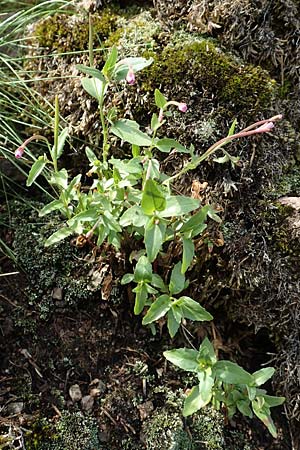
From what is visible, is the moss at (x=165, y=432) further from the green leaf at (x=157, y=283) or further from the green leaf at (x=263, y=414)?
the green leaf at (x=157, y=283)

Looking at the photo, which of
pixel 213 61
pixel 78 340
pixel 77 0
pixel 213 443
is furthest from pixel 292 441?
pixel 77 0

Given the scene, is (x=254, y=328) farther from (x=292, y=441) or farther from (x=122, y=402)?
(x=122, y=402)

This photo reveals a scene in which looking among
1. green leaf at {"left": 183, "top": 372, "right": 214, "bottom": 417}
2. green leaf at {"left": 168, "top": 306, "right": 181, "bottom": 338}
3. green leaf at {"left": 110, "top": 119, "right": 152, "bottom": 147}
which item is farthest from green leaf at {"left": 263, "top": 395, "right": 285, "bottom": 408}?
green leaf at {"left": 110, "top": 119, "right": 152, "bottom": 147}

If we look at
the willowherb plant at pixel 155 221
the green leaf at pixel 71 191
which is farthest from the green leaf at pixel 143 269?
the green leaf at pixel 71 191

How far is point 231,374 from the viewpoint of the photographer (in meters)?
1.18

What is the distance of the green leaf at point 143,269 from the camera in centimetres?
122

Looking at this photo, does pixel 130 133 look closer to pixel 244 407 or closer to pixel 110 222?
pixel 110 222

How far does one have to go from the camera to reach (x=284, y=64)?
1.64 metres

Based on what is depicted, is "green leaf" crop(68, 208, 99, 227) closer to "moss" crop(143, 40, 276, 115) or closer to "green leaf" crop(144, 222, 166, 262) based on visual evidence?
"green leaf" crop(144, 222, 166, 262)

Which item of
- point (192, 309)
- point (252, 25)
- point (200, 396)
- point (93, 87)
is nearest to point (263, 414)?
point (200, 396)

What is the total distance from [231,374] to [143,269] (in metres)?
0.29

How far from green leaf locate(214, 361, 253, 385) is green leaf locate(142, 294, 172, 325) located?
0.16 metres

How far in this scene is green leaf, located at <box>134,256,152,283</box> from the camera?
48.0 inches

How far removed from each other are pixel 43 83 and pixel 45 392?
35.1 inches
